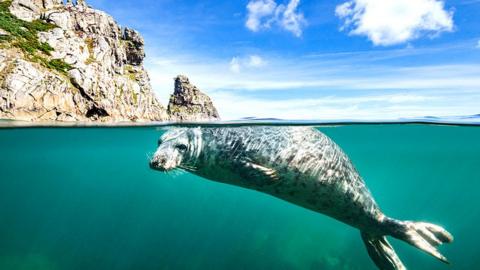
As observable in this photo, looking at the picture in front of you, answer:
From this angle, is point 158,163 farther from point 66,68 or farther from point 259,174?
point 66,68

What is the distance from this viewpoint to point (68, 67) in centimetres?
5606

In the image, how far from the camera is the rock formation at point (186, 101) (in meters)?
106

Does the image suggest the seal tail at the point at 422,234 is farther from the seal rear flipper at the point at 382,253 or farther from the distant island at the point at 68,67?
the distant island at the point at 68,67

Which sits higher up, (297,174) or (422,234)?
(297,174)

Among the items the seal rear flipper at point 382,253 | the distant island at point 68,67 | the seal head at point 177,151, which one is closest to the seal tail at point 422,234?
the seal rear flipper at point 382,253

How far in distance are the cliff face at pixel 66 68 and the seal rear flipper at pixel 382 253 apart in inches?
1848

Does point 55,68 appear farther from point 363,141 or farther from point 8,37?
point 363,141

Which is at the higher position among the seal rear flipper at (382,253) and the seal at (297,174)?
the seal at (297,174)

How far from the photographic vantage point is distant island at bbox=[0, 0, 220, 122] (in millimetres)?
46812

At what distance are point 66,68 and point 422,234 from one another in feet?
191

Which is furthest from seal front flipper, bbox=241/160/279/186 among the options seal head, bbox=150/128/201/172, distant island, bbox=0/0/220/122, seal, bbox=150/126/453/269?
distant island, bbox=0/0/220/122

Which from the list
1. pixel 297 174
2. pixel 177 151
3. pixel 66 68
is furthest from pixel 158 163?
pixel 66 68

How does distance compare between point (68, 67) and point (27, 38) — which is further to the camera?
point (68, 67)

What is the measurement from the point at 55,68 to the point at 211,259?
45.4 metres
